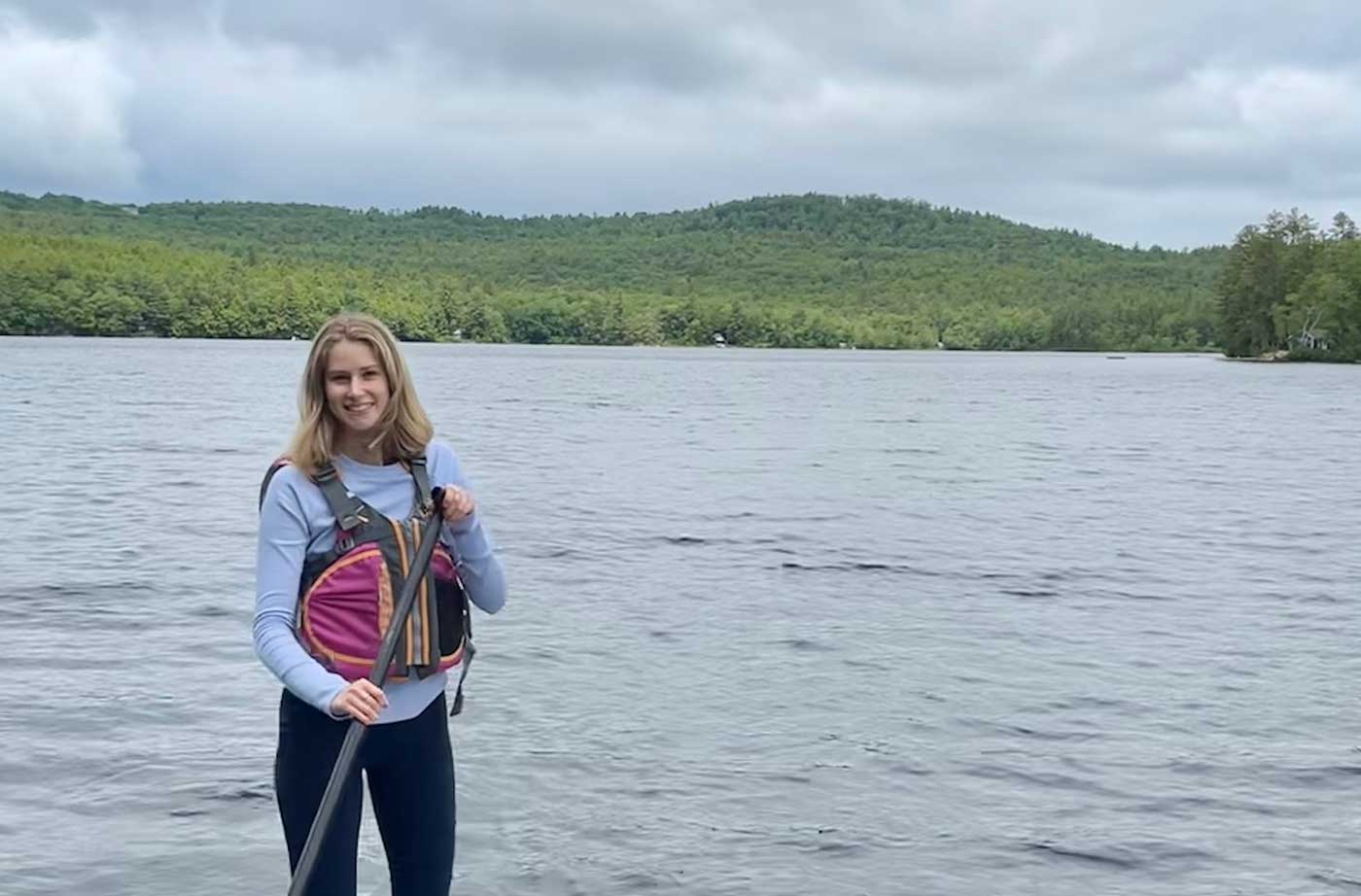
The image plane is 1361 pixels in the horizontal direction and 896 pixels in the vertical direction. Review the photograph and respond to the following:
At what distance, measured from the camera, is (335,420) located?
183 inches

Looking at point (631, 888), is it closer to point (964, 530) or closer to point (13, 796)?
point (13, 796)

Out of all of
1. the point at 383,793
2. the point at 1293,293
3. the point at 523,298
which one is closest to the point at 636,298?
the point at 523,298

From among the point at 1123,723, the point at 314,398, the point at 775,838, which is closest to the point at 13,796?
the point at 775,838

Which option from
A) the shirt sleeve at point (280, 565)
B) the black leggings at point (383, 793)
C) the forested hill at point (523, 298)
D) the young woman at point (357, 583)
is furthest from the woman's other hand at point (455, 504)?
the forested hill at point (523, 298)

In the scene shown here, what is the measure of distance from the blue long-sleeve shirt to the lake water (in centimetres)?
370

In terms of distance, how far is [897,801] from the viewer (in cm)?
954

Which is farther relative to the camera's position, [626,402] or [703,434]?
[626,402]

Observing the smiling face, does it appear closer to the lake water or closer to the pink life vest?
the pink life vest

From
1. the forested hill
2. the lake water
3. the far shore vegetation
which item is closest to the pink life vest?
the lake water

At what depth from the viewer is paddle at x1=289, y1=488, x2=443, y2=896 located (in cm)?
424

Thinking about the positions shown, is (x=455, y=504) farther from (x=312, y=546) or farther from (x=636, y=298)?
(x=636, y=298)

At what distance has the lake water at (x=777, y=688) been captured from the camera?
8609mm

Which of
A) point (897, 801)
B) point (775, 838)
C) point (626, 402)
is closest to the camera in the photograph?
point (775, 838)

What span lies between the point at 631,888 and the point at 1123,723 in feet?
15.8
